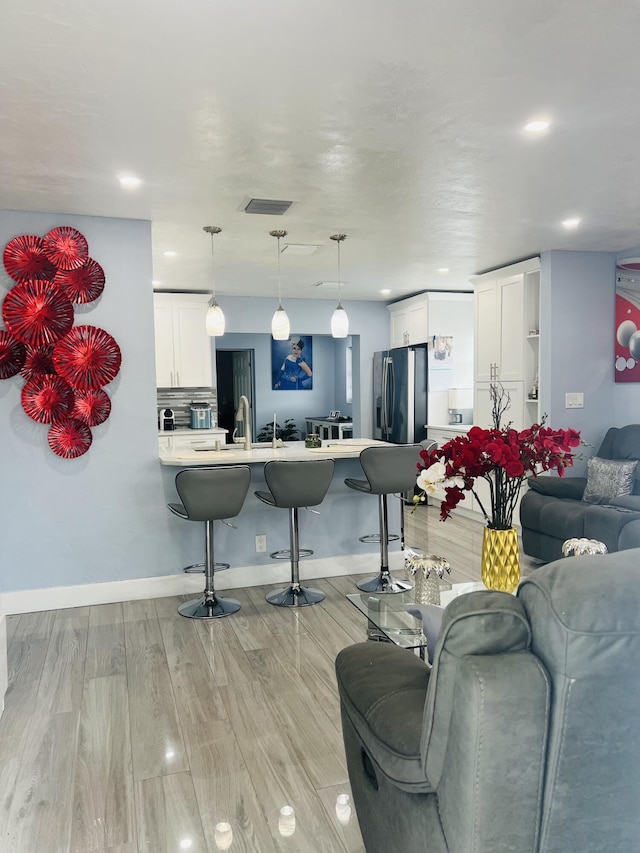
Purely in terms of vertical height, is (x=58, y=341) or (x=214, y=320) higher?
(x=214, y=320)

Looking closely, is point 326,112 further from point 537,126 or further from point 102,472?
point 102,472

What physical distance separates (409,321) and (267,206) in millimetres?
4196

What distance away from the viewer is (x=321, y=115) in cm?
260

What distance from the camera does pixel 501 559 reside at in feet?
7.79

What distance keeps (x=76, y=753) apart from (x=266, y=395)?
7.70 meters

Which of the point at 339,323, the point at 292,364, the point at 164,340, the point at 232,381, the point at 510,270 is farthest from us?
the point at 232,381

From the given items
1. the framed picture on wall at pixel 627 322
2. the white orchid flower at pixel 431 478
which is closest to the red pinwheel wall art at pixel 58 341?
the white orchid flower at pixel 431 478

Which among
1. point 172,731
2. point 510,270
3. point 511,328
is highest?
point 510,270

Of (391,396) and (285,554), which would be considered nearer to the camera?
(285,554)

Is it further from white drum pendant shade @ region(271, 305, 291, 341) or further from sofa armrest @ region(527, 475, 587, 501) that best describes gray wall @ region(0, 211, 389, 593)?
sofa armrest @ region(527, 475, 587, 501)

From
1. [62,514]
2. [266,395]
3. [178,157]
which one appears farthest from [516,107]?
[266,395]

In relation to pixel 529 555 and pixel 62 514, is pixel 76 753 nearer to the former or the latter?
pixel 62 514

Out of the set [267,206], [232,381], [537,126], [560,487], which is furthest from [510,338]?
[232,381]

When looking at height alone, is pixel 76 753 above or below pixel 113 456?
below
